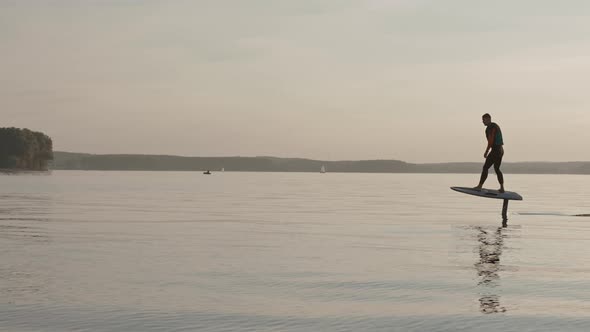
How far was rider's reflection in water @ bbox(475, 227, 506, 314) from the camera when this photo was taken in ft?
38.4

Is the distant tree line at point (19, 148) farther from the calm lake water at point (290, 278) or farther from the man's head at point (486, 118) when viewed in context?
the man's head at point (486, 118)

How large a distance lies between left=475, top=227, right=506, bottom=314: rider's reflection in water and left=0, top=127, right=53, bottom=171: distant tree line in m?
179

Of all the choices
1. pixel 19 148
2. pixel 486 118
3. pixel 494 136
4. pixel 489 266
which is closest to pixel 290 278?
pixel 489 266

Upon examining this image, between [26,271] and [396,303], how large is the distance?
23.6 feet

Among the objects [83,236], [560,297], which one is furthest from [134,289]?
[83,236]

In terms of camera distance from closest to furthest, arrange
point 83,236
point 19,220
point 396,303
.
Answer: point 396,303
point 83,236
point 19,220

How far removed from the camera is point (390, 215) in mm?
34906

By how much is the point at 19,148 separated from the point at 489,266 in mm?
187016

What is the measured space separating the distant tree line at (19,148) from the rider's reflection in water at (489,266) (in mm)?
178520

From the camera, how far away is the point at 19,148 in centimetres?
18838

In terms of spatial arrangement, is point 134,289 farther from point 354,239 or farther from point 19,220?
point 19,220

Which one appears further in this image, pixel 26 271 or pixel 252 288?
pixel 26 271

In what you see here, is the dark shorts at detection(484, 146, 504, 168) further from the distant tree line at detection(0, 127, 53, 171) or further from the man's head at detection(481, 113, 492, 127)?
the distant tree line at detection(0, 127, 53, 171)

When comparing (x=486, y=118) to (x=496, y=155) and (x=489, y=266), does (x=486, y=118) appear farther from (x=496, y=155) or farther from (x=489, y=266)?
(x=489, y=266)
